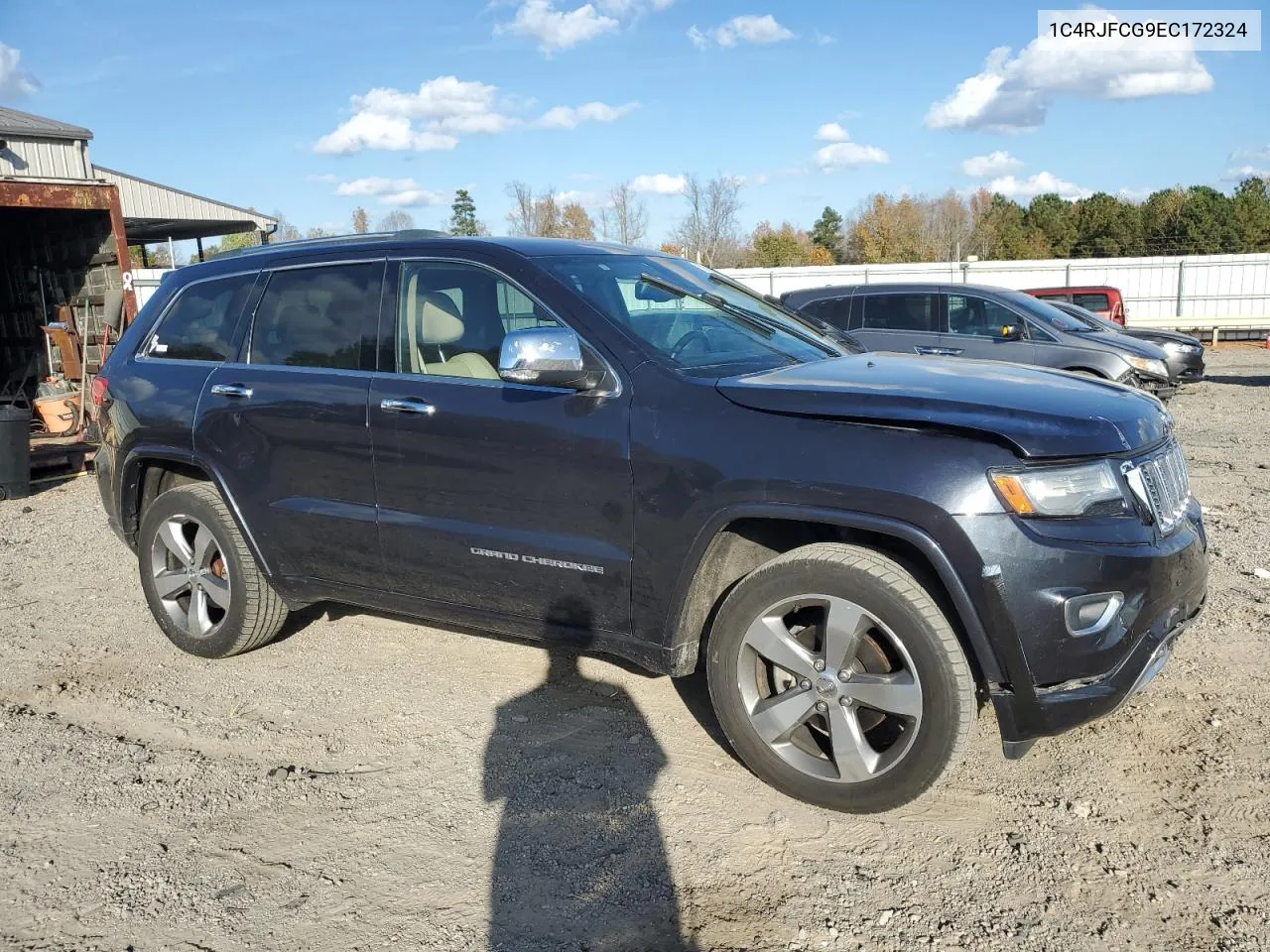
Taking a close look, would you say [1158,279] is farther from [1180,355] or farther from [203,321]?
[203,321]

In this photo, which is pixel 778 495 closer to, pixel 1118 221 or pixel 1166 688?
pixel 1166 688

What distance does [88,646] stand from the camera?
5285 millimetres

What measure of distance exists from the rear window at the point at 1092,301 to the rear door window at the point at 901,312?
26.4 feet

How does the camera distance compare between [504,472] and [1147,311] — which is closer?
[504,472]

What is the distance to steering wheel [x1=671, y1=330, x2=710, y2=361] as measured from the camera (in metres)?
3.67

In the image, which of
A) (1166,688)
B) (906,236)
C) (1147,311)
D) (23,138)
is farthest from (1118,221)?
(1166,688)

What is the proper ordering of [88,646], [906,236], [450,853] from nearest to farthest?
[450,853], [88,646], [906,236]

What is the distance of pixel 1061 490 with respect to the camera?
2.92 m

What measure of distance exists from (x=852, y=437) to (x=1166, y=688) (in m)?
2.09

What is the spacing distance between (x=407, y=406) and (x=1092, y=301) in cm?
1829

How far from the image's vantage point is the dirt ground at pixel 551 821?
2.78m

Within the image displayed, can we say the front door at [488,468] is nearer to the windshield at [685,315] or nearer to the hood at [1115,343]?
the windshield at [685,315]

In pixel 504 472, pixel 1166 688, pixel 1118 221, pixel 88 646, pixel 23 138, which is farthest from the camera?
pixel 1118 221

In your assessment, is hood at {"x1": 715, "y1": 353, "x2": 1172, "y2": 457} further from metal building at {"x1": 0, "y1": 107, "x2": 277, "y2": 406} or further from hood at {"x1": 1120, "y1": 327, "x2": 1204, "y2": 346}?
hood at {"x1": 1120, "y1": 327, "x2": 1204, "y2": 346}
